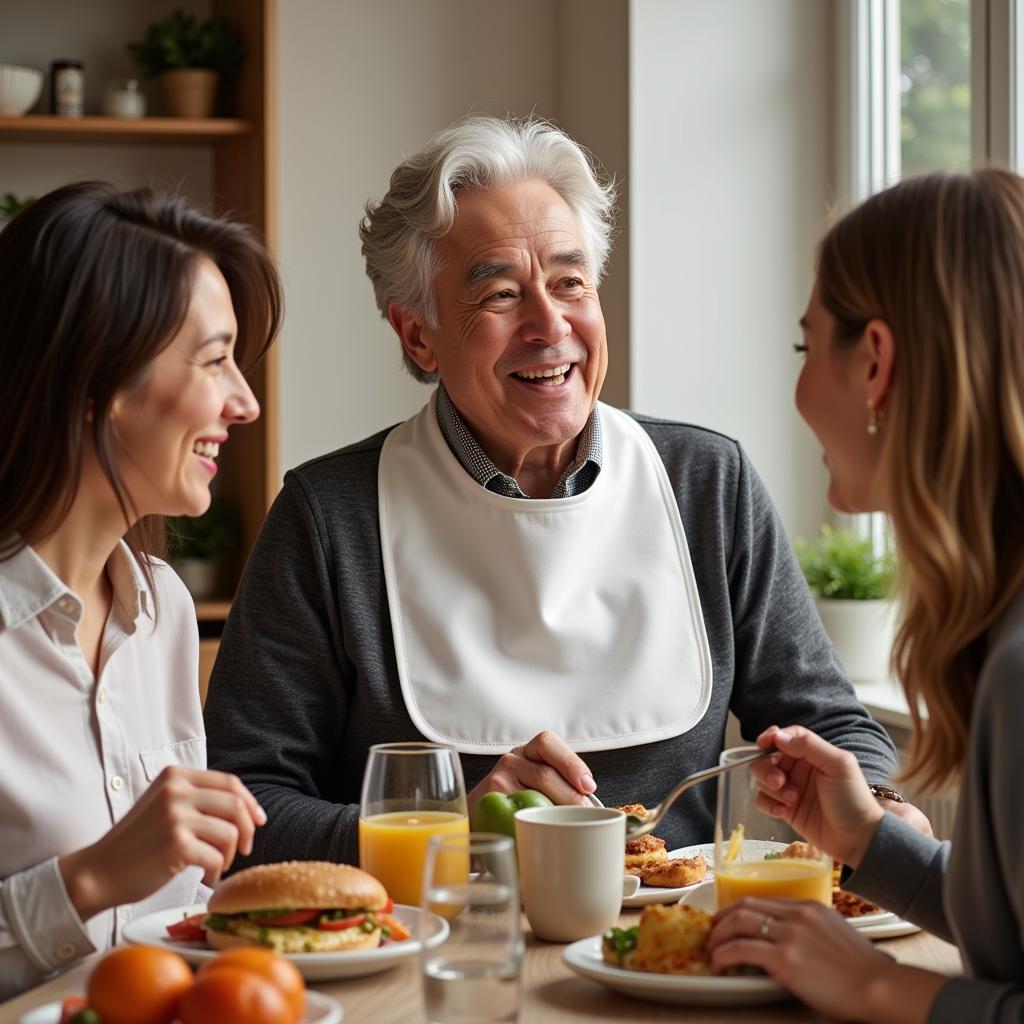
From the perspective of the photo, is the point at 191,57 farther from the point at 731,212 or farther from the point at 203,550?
the point at 731,212

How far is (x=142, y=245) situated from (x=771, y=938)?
38.3 inches

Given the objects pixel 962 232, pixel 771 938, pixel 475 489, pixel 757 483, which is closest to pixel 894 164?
pixel 757 483

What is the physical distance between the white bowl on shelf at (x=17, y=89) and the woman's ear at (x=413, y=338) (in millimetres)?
1737

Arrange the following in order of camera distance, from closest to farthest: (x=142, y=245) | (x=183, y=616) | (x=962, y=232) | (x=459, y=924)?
(x=459, y=924) < (x=962, y=232) < (x=142, y=245) < (x=183, y=616)

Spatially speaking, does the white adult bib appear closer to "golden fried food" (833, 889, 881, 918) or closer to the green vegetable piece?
the green vegetable piece

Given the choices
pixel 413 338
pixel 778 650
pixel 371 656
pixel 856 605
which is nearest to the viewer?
pixel 371 656

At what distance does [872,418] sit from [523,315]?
3.17 ft

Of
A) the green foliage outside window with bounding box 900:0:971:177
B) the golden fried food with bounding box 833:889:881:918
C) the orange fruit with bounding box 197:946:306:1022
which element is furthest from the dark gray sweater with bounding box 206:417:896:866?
the green foliage outside window with bounding box 900:0:971:177

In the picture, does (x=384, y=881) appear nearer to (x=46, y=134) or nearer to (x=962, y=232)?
(x=962, y=232)

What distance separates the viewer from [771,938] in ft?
3.92

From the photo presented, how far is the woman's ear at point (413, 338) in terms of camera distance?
230 centimetres

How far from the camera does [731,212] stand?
3.53 metres

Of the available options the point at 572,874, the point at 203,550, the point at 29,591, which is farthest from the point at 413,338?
the point at 203,550

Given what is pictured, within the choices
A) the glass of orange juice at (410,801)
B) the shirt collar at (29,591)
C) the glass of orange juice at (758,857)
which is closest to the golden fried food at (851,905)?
the glass of orange juice at (758,857)
